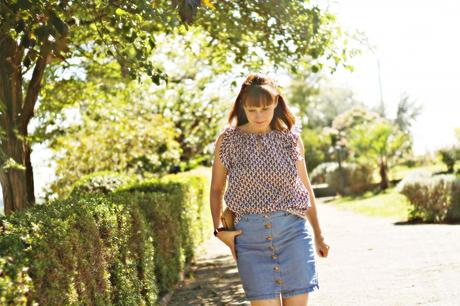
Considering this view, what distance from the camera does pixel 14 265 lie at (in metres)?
3.24

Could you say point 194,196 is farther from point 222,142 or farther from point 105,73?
point 222,142

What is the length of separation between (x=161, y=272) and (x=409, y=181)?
31.5ft

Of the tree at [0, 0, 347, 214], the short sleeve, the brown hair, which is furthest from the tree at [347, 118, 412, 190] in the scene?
the short sleeve

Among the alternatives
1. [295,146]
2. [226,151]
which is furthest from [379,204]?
[226,151]

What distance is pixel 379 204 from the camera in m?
24.0

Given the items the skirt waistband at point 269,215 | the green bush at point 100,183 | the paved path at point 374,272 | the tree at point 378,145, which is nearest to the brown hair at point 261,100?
the skirt waistband at point 269,215

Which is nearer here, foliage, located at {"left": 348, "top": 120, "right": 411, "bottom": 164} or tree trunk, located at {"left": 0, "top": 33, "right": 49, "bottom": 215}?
tree trunk, located at {"left": 0, "top": 33, "right": 49, "bottom": 215}

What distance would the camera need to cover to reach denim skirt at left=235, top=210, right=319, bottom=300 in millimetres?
3871

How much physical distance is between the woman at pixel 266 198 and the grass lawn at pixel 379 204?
13.9 metres

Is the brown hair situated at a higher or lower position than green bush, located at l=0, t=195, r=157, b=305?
higher

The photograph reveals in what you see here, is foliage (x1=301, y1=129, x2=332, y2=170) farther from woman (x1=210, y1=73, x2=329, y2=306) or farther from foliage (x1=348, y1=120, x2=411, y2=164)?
woman (x1=210, y1=73, x2=329, y2=306)

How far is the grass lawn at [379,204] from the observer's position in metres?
19.9

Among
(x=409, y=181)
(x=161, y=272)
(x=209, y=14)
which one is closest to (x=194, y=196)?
(x=209, y=14)

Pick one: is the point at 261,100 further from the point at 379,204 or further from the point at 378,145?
the point at 378,145
